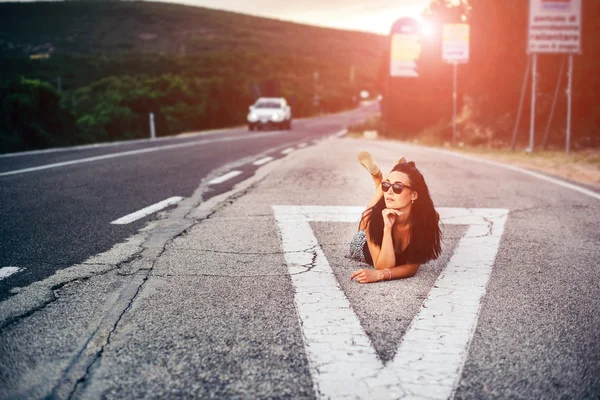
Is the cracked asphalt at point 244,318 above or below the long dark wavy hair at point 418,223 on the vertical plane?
below

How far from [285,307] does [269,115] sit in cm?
A: 2807

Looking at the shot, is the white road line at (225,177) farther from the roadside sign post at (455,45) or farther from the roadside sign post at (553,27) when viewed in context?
the roadside sign post at (455,45)

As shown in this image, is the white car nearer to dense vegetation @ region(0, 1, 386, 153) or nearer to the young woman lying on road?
dense vegetation @ region(0, 1, 386, 153)

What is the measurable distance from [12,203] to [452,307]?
539 centimetres

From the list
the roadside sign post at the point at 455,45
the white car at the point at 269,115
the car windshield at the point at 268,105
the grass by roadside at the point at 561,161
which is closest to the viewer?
the grass by roadside at the point at 561,161

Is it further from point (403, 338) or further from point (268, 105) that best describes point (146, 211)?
point (268, 105)

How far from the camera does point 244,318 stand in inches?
127

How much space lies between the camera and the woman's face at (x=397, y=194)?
12.8 ft

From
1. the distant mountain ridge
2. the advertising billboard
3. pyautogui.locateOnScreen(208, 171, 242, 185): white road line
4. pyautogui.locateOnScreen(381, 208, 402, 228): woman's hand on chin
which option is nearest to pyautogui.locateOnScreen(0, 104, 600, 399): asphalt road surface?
pyautogui.locateOnScreen(381, 208, 402, 228): woman's hand on chin

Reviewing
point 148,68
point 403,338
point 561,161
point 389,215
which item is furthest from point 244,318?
point 148,68

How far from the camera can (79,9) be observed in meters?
110

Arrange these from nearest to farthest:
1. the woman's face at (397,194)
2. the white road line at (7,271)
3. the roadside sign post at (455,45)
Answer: the woman's face at (397,194), the white road line at (7,271), the roadside sign post at (455,45)

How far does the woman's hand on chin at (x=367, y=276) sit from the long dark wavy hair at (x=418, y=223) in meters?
0.25

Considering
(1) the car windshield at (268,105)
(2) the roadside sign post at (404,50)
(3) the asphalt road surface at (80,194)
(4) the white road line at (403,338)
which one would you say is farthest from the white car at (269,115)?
(4) the white road line at (403,338)
